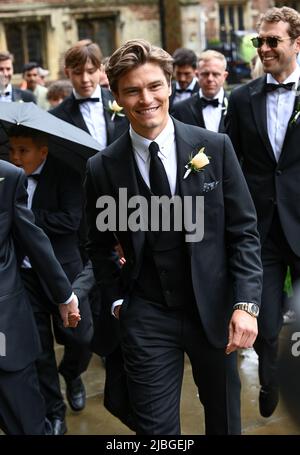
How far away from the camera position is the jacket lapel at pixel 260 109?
4605mm

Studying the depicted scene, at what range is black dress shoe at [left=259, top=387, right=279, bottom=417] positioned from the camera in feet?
15.6

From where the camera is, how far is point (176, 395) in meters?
3.61

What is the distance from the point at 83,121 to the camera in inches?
238

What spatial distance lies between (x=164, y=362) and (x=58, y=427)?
155 centimetres

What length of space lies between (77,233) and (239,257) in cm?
206

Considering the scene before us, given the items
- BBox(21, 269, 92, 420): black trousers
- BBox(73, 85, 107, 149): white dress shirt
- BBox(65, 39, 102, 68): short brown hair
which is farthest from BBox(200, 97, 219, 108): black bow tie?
BBox(21, 269, 92, 420): black trousers

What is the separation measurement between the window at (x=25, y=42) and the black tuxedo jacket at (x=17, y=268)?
16.3 m

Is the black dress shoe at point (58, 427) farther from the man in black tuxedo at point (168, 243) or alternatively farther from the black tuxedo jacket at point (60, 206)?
the man in black tuxedo at point (168, 243)

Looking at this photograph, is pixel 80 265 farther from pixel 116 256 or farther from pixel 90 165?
pixel 90 165

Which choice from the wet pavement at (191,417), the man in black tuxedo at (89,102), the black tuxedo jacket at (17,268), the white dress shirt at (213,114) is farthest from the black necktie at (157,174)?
the white dress shirt at (213,114)

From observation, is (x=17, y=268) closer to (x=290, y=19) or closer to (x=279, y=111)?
(x=279, y=111)

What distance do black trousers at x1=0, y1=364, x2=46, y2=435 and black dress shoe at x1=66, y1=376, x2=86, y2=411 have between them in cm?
114

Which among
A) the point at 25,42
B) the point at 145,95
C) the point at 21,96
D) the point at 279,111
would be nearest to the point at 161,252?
the point at 145,95
